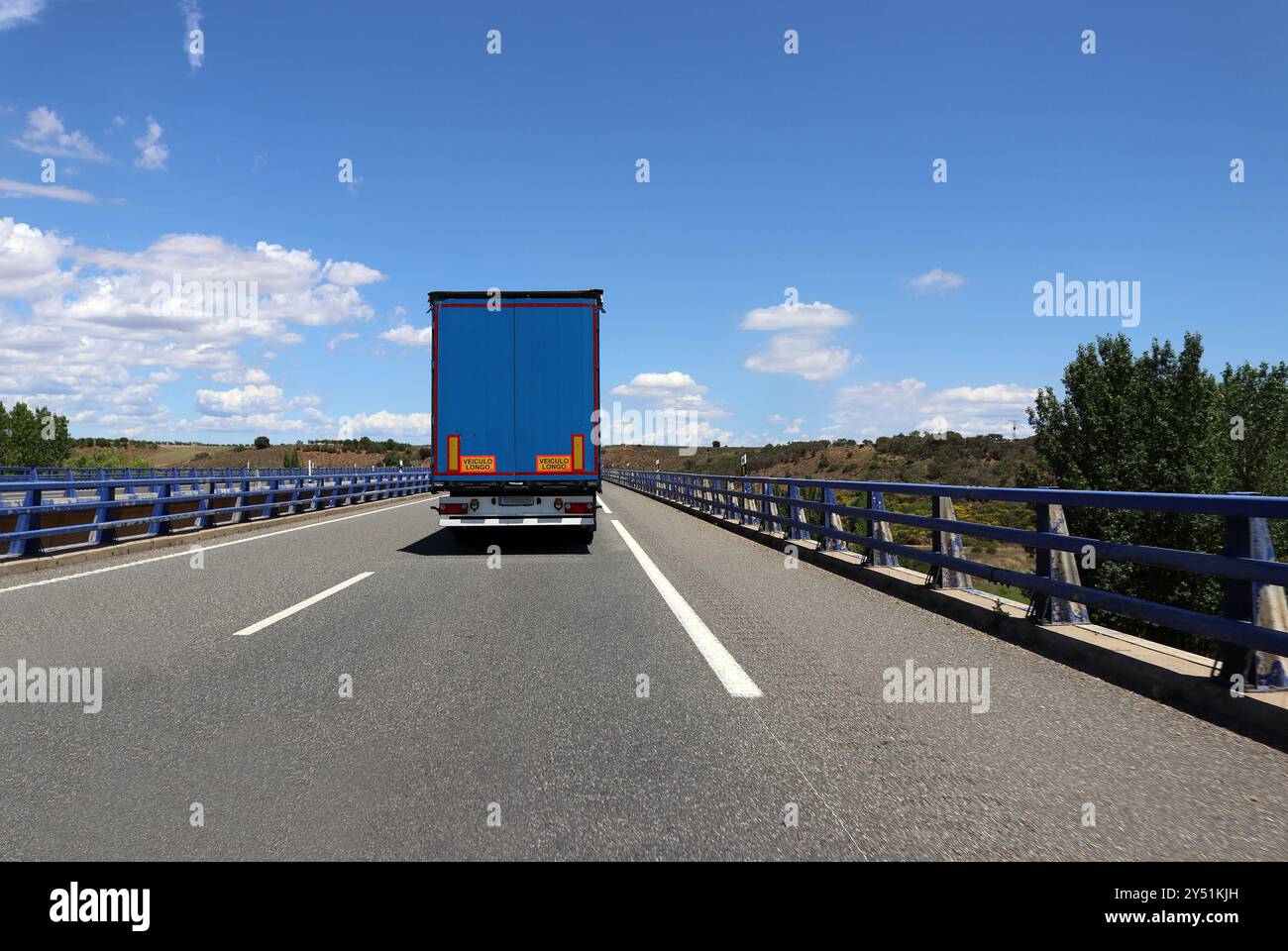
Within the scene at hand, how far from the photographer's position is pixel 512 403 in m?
14.1

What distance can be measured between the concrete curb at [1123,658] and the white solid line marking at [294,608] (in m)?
6.40

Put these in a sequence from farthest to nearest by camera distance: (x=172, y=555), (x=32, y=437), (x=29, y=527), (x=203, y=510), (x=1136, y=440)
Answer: (x=32, y=437) → (x=1136, y=440) → (x=203, y=510) → (x=172, y=555) → (x=29, y=527)

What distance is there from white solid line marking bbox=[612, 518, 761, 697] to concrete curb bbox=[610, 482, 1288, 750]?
2480mm

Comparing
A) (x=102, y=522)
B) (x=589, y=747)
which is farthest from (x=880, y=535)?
(x=102, y=522)

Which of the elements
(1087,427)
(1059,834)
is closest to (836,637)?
(1059,834)

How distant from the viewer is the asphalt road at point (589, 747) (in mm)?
3324

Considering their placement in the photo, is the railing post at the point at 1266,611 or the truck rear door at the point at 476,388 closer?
the railing post at the point at 1266,611

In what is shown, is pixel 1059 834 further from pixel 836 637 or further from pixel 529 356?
pixel 529 356

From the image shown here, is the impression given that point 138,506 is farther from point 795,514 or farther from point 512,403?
point 795,514

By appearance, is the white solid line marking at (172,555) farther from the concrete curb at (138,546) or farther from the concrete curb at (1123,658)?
the concrete curb at (1123,658)

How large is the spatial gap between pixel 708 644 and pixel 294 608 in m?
4.36

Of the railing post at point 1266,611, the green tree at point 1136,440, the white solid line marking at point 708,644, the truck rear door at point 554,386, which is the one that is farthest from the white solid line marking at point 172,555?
the green tree at point 1136,440

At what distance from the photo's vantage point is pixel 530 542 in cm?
1695
